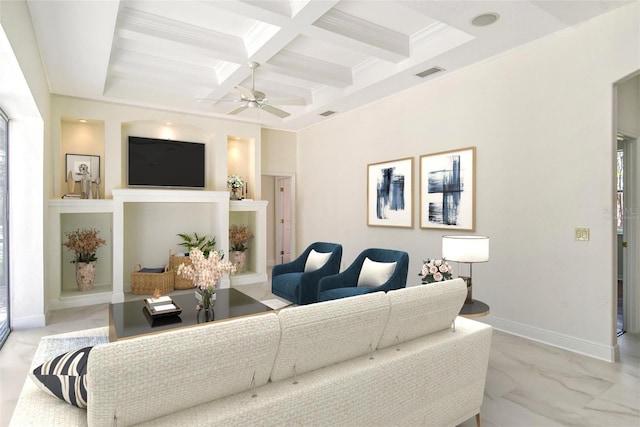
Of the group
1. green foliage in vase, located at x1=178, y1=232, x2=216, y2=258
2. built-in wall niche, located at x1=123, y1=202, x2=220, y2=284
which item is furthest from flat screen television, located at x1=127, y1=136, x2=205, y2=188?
green foliage in vase, located at x1=178, y1=232, x2=216, y2=258

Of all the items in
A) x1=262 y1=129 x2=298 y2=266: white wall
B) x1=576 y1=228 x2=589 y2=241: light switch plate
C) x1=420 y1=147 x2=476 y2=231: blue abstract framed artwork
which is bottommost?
x1=576 y1=228 x2=589 y2=241: light switch plate

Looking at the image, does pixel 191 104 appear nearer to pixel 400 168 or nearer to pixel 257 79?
pixel 257 79

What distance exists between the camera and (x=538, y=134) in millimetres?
3627

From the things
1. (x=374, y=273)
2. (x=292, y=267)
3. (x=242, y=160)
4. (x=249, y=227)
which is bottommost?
(x=292, y=267)

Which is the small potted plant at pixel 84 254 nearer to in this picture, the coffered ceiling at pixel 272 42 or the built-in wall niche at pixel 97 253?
the built-in wall niche at pixel 97 253

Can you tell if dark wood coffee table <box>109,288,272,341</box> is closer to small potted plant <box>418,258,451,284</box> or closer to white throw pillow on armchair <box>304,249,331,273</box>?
white throw pillow on armchair <box>304,249,331,273</box>

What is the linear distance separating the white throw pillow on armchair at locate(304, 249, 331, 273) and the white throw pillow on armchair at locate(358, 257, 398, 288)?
689 millimetres

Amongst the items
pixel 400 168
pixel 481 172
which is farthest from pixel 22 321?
pixel 481 172

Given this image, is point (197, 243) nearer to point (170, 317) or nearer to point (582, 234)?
point (170, 317)

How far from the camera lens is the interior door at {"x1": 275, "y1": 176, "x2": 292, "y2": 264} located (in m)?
8.18

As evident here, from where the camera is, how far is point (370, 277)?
3.92 meters

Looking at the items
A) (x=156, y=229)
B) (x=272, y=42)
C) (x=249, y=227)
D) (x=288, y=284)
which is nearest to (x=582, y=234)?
(x=288, y=284)

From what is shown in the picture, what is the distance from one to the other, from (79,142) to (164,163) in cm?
121

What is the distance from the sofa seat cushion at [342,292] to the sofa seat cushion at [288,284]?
1.67 feet
